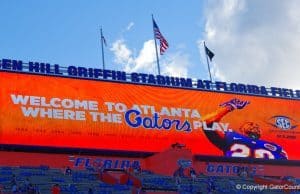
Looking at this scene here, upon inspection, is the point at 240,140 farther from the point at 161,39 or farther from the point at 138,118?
the point at 161,39

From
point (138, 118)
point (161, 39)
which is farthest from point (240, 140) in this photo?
point (161, 39)

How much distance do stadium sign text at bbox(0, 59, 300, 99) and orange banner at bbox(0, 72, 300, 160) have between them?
530 mm

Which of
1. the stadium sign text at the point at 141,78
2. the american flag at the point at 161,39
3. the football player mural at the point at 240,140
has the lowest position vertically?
the football player mural at the point at 240,140

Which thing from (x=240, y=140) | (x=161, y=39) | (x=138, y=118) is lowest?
(x=240, y=140)

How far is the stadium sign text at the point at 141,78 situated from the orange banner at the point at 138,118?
1.74 ft

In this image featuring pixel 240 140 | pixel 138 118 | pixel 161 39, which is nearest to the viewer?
pixel 138 118

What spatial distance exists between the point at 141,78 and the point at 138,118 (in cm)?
388

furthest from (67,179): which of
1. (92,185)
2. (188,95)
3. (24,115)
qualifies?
(188,95)

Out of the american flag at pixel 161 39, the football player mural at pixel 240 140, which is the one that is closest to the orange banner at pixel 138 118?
the football player mural at pixel 240 140

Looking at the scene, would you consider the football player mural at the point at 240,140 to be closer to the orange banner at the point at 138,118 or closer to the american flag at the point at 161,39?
the orange banner at the point at 138,118

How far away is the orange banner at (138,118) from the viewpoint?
5003 centimetres

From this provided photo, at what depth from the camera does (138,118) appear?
54000 millimetres

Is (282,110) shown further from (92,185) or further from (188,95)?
(92,185)

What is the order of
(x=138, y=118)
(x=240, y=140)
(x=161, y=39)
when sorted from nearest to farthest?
(x=138, y=118), (x=240, y=140), (x=161, y=39)
